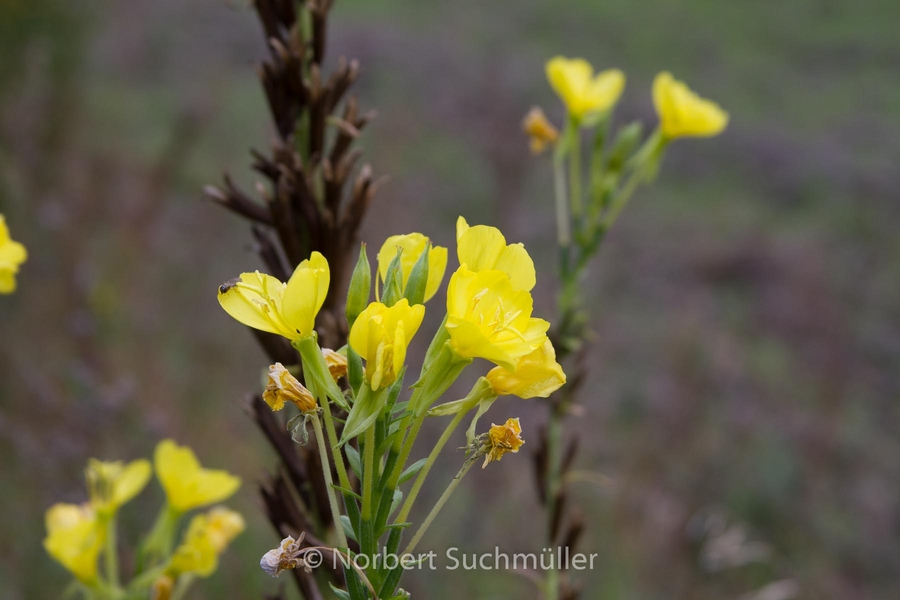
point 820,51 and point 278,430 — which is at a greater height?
point 820,51

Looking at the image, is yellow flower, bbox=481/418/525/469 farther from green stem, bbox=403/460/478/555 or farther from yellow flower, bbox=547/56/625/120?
yellow flower, bbox=547/56/625/120

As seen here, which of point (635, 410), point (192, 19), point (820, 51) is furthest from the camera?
point (820, 51)

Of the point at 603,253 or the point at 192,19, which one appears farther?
the point at 192,19

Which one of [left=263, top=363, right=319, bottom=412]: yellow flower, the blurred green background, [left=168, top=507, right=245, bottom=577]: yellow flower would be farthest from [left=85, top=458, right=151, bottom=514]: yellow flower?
[left=263, top=363, right=319, bottom=412]: yellow flower

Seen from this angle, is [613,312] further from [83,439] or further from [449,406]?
[449,406]

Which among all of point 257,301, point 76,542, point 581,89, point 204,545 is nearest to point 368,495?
point 257,301

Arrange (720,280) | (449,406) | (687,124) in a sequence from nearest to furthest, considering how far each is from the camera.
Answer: (449,406) < (687,124) < (720,280)

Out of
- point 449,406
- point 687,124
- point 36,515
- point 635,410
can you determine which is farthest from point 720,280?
point 449,406
